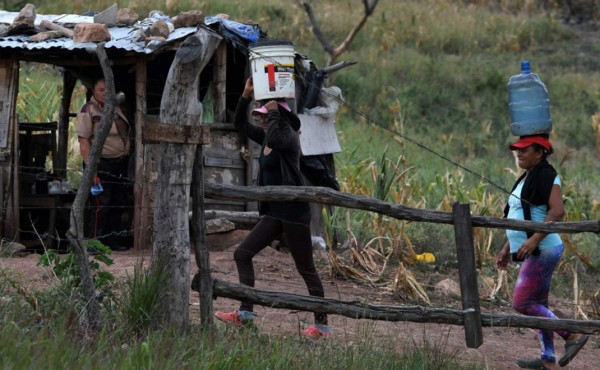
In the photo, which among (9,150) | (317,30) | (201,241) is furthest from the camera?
(317,30)

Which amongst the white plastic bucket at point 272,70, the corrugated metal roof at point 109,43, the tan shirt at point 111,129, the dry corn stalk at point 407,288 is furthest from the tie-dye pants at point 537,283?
the tan shirt at point 111,129

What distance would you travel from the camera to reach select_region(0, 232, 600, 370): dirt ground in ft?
24.2

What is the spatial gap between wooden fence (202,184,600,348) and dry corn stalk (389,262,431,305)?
9.81 ft

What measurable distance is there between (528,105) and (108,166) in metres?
4.76

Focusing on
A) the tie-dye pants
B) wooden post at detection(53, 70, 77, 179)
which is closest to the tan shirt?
wooden post at detection(53, 70, 77, 179)

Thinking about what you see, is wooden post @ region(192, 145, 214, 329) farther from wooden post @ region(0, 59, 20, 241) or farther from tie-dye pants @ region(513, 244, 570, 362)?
wooden post @ region(0, 59, 20, 241)

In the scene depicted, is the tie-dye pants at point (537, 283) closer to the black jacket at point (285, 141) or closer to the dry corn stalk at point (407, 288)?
the black jacket at point (285, 141)

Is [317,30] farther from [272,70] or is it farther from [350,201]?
[350,201]

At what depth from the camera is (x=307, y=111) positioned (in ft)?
37.6

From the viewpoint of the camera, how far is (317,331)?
280 inches

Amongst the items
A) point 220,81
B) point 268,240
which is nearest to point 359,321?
point 268,240

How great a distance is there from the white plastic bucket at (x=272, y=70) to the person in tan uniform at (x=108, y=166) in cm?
304

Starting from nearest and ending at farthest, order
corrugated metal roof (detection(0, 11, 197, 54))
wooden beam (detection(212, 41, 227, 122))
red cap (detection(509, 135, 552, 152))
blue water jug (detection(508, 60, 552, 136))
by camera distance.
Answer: red cap (detection(509, 135, 552, 152)) → blue water jug (detection(508, 60, 552, 136)) → corrugated metal roof (detection(0, 11, 197, 54)) → wooden beam (detection(212, 41, 227, 122))

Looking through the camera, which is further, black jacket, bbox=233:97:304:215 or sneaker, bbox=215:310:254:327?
black jacket, bbox=233:97:304:215
